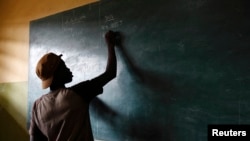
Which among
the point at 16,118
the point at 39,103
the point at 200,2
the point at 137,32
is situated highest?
the point at 200,2

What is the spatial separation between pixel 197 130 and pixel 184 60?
50cm

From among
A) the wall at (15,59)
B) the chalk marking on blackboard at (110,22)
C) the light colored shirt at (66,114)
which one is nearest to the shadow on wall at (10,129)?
the wall at (15,59)

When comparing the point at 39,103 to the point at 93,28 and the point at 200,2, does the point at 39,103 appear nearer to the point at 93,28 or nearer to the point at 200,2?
the point at 93,28

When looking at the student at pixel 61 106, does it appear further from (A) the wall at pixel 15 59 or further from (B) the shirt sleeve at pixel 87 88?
(A) the wall at pixel 15 59

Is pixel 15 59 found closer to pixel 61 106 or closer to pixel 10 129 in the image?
pixel 10 129

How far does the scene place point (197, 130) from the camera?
1.96m

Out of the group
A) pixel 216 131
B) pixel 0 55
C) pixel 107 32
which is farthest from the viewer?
pixel 0 55

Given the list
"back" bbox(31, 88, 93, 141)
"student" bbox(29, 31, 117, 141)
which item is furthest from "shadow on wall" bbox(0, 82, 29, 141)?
"back" bbox(31, 88, 93, 141)

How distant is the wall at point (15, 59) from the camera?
3623mm

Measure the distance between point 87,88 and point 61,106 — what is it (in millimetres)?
256

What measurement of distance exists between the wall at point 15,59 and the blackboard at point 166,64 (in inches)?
38.6

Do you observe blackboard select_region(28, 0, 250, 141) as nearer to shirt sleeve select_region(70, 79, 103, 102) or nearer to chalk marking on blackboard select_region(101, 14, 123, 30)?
chalk marking on blackboard select_region(101, 14, 123, 30)

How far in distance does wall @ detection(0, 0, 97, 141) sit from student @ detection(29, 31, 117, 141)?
129 cm

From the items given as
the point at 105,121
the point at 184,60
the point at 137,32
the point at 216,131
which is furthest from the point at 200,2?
the point at 105,121
